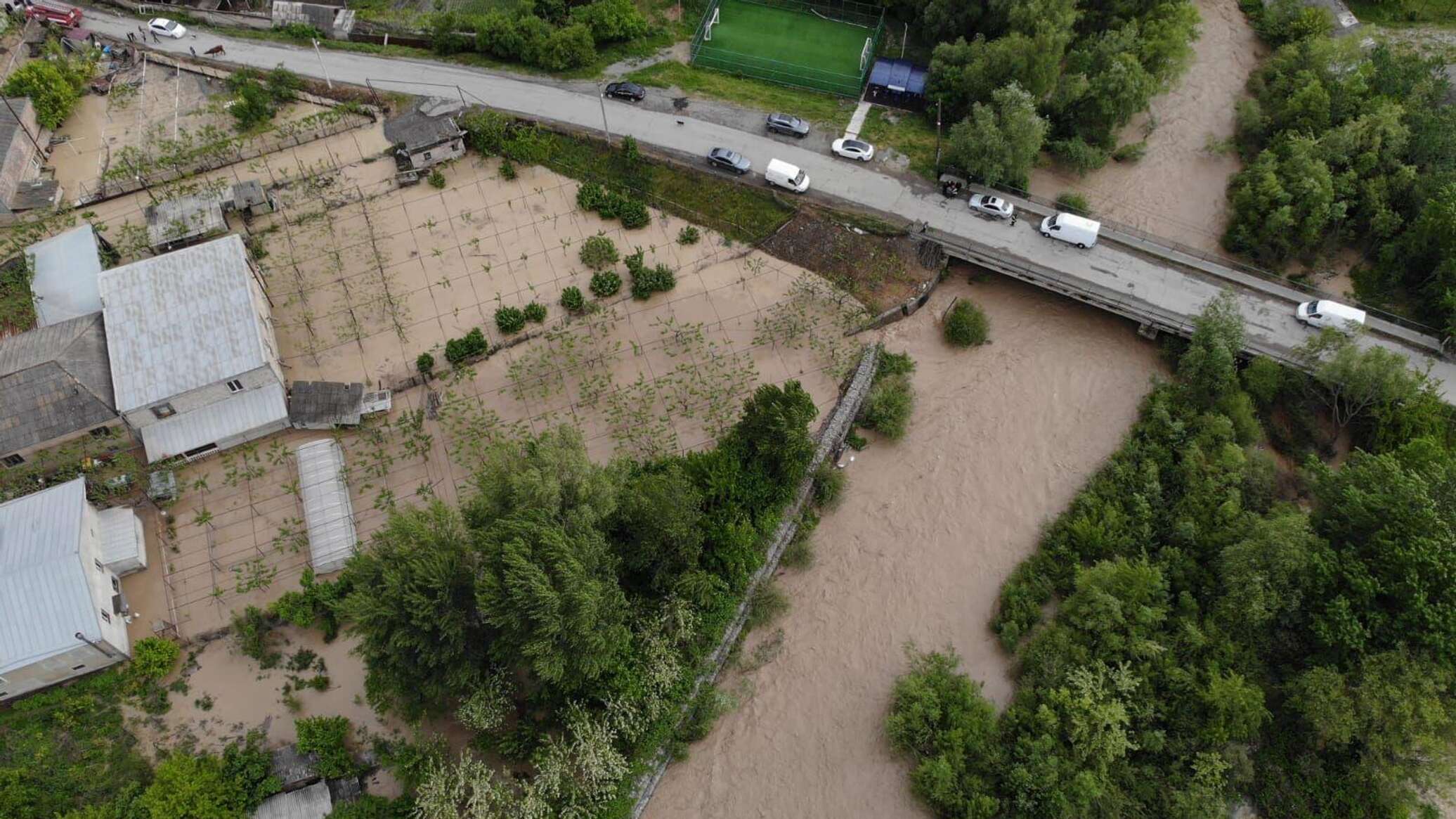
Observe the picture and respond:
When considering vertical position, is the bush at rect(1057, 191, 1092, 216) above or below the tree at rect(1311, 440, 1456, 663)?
above

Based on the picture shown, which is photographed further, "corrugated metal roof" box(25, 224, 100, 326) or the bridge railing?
the bridge railing

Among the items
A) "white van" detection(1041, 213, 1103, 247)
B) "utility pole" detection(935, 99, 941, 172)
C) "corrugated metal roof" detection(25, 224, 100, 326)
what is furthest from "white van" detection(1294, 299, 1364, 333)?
"corrugated metal roof" detection(25, 224, 100, 326)

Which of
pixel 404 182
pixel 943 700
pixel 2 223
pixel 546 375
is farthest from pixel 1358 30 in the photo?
pixel 2 223

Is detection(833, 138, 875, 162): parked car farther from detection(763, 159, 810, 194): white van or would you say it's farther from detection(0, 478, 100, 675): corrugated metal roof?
detection(0, 478, 100, 675): corrugated metal roof

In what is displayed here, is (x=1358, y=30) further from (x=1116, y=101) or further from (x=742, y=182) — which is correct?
(x=742, y=182)

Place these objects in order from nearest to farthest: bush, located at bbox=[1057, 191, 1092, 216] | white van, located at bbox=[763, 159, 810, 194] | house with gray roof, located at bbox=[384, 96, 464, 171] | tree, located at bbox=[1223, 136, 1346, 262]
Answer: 1. tree, located at bbox=[1223, 136, 1346, 262]
2. white van, located at bbox=[763, 159, 810, 194]
3. house with gray roof, located at bbox=[384, 96, 464, 171]
4. bush, located at bbox=[1057, 191, 1092, 216]

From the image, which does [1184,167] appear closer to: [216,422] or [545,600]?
[545,600]
